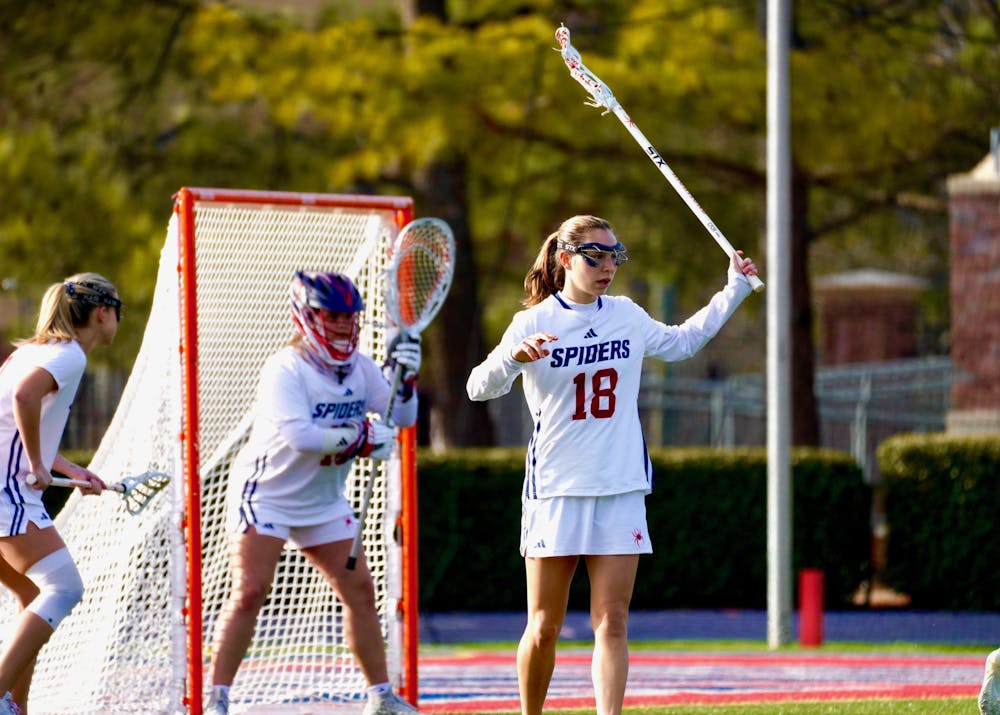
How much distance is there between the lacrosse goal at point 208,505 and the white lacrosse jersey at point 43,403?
2.94 ft

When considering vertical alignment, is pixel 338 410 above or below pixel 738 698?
above

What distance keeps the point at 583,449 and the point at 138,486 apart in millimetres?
2352

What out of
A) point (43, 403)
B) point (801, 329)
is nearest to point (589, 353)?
point (43, 403)

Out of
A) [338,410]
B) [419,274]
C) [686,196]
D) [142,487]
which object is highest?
[686,196]

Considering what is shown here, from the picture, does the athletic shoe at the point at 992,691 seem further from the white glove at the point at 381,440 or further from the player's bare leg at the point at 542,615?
the white glove at the point at 381,440

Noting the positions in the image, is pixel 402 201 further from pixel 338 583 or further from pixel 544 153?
pixel 544 153

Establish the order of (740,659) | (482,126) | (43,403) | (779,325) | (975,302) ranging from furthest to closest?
(482,126) → (975,302) → (779,325) → (740,659) → (43,403)

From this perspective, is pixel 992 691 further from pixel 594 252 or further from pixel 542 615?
pixel 594 252

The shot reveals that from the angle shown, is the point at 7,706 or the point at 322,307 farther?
the point at 7,706

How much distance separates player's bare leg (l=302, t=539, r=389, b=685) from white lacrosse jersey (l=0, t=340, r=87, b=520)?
115cm

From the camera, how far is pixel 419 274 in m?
7.75

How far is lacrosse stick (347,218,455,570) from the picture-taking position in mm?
7254

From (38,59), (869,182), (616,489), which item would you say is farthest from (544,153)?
(616,489)

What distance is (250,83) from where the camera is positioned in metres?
17.6
